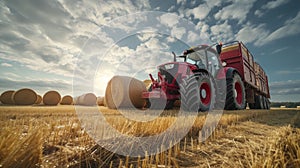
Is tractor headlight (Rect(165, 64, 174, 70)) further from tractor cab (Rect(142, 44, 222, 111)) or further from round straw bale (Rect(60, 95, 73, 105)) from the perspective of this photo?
round straw bale (Rect(60, 95, 73, 105))

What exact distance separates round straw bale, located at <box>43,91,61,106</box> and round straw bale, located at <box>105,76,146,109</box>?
7.07m

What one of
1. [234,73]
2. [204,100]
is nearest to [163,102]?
[204,100]

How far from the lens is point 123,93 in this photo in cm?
638

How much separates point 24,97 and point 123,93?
8.81m

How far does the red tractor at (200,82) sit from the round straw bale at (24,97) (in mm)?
9711

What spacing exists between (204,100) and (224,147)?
345cm

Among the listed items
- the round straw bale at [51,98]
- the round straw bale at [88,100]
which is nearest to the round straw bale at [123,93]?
the round straw bale at [88,100]

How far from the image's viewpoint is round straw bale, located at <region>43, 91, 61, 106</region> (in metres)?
11.4

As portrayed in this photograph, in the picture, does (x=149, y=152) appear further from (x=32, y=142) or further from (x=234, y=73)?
(x=234, y=73)

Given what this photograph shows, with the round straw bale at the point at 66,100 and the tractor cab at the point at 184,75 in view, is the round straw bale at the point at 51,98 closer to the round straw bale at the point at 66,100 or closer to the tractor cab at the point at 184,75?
the round straw bale at the point at 66,100

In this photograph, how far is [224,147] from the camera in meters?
1.49

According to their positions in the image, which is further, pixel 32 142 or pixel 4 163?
pixel 32 142

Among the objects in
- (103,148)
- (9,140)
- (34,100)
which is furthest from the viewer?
(34,100)

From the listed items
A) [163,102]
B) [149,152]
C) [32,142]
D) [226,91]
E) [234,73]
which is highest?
[234,73]
